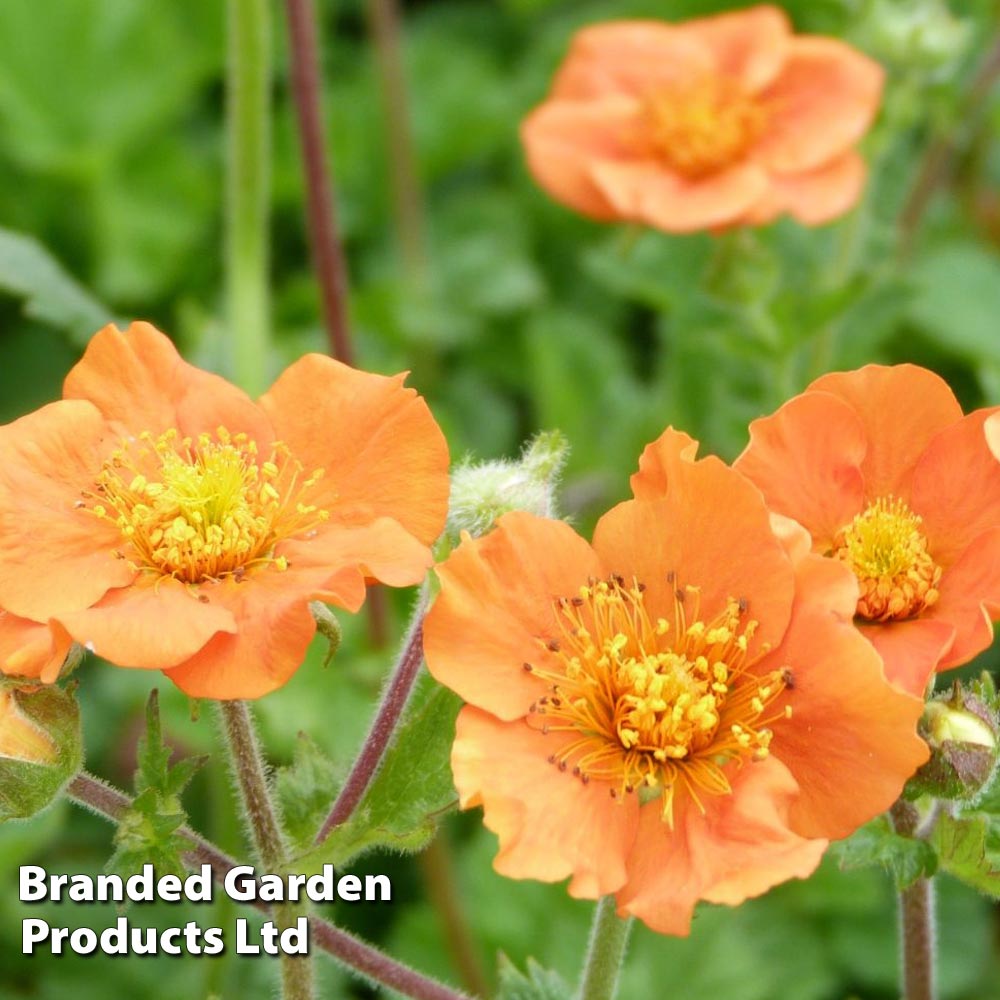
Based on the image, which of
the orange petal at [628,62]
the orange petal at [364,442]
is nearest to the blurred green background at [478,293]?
the orange petal at [628,62]

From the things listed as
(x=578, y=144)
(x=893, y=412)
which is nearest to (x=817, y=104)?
(x=578, y=144)

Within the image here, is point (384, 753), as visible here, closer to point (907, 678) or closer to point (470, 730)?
point (470, 730)

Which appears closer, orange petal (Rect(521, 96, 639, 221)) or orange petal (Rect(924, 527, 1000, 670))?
orange petal (Rect(924, 527, 1000, 670))

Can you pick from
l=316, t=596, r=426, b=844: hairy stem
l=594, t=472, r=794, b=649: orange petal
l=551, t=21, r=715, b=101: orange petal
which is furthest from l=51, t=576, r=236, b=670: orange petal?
l=551, t=21, r=715, b=101: orange petal

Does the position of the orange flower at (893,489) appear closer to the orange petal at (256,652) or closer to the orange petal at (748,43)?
the orange petal at (256,652)

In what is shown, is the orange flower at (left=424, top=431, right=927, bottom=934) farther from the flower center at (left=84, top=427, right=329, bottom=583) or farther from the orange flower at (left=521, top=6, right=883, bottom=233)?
the orange flower at (left=521, top=6, right=883, bottom=233)

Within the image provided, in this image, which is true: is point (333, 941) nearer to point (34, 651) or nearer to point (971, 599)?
point (34, 651)
